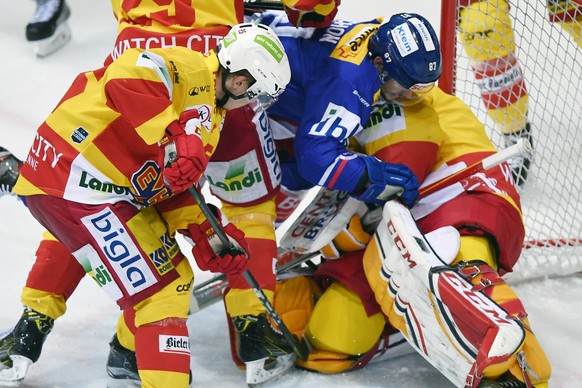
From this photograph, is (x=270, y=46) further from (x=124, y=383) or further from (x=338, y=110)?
(x=124, y=383)

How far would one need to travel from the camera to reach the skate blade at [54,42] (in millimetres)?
5641

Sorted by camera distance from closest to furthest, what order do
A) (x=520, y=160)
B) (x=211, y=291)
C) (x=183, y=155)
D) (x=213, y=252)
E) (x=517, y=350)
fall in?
1. (x=183, y=155)
2. (x=517, y=350)
3. (x=213, y=252)
4. (x=211, y=291)
5. (x=520, y=160)

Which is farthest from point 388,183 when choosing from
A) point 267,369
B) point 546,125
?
point 546,125

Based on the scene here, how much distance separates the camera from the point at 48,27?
5598 millimetres

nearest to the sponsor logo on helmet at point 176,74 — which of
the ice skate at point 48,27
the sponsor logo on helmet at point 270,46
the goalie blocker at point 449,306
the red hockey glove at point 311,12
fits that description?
the sponsor logo on helmet at point 270,46

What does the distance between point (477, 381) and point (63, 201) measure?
120cm

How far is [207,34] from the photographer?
3.21 m

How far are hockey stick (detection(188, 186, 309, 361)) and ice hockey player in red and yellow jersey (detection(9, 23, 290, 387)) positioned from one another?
0.10 meters

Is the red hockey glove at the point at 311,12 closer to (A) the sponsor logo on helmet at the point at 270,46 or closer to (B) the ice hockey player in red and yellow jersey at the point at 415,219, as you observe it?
(B) the ice hockey player in red and yellow jersey at the point at 415,219

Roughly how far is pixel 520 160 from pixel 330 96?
1.32 meters

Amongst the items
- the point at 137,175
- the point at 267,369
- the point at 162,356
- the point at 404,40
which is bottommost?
the point at 267,369

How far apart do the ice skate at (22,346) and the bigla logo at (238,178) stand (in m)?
0.67

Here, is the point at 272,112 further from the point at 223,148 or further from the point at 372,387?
the point at 372,387

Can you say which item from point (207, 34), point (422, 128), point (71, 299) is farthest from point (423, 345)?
point (71, 299)
